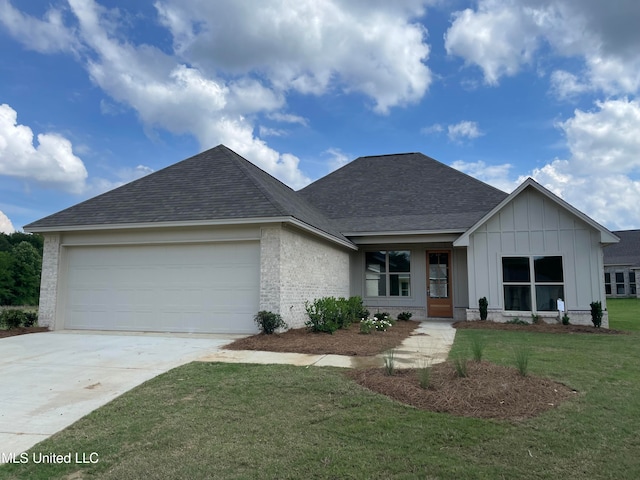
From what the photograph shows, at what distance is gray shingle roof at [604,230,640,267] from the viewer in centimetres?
3525

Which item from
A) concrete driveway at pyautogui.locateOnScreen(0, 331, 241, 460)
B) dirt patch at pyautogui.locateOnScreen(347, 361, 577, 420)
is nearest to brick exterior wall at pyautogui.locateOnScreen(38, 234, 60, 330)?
concrete driveway at pyautogui.locateOnScreen(0, 331, 241, 460)

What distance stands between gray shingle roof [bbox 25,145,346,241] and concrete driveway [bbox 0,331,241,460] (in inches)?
126

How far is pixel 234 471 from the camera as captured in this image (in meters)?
3.38

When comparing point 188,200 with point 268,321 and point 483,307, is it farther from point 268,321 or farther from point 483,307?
point 483,307

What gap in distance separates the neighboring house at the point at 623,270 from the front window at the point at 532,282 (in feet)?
90.5

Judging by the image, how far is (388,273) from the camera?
1686 cm

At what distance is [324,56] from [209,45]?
364 centimetres

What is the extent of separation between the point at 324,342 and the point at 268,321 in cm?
168

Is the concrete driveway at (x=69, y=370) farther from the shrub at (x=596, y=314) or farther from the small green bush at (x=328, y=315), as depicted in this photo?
the shrub at (x=596, y=314)

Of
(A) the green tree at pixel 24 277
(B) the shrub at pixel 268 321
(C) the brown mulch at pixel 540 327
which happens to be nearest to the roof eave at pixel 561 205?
(C) the brown mulch at pixel 540 327

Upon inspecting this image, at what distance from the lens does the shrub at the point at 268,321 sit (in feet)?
33.5

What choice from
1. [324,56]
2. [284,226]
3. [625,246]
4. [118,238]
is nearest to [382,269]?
[284,226]

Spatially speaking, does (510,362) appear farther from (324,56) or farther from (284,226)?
(324,56)

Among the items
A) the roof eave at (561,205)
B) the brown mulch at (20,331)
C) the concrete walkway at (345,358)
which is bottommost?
the concrete walkway at (345,358)
